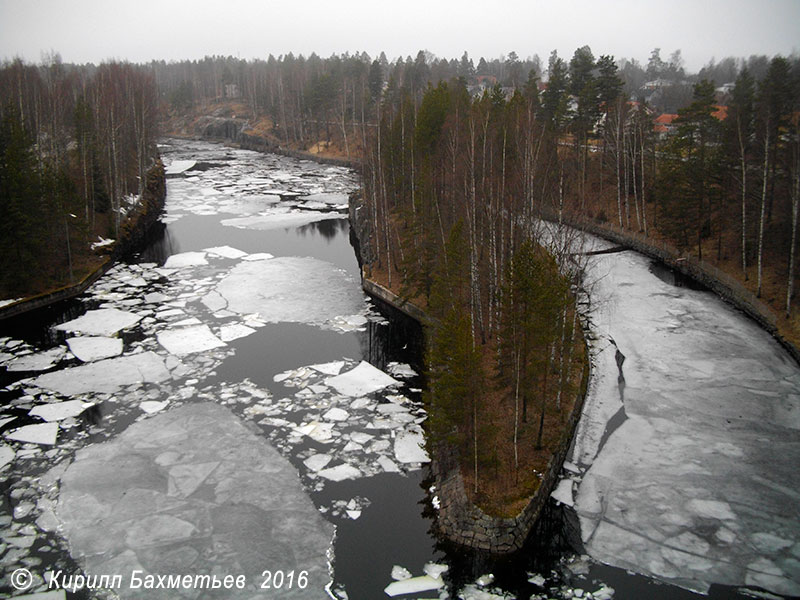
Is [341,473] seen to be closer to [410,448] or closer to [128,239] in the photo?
[410,448]

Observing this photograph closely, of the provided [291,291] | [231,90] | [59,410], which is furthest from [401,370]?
[231,90]

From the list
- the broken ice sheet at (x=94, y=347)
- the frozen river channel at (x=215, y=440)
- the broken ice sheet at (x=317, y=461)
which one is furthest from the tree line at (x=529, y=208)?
the broken ice sheet at (x=94, y=347)

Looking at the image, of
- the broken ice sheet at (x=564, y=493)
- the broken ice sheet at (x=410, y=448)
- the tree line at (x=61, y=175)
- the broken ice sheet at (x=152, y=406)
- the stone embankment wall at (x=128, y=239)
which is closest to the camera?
the broken ice sheet at (x=564, y=493)

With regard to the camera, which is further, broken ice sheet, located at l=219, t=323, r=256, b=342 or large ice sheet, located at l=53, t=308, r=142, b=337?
large ice sheet, located at l=53, t=308, r=142, b=337

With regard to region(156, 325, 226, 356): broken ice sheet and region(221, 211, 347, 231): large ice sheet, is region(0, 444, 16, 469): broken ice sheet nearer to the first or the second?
region(156, 325, 226, 356): broken ice sheet

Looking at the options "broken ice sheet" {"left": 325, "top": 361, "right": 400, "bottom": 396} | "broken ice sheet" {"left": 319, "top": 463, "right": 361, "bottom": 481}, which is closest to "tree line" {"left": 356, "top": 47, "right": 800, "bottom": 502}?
"broken ice sheet" {"left": 325, "top": 361, "right": 400, "bottom": 396}

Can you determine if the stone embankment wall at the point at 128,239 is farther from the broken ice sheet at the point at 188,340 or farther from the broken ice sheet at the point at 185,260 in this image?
the broken ice sheet at the point at 188,340
